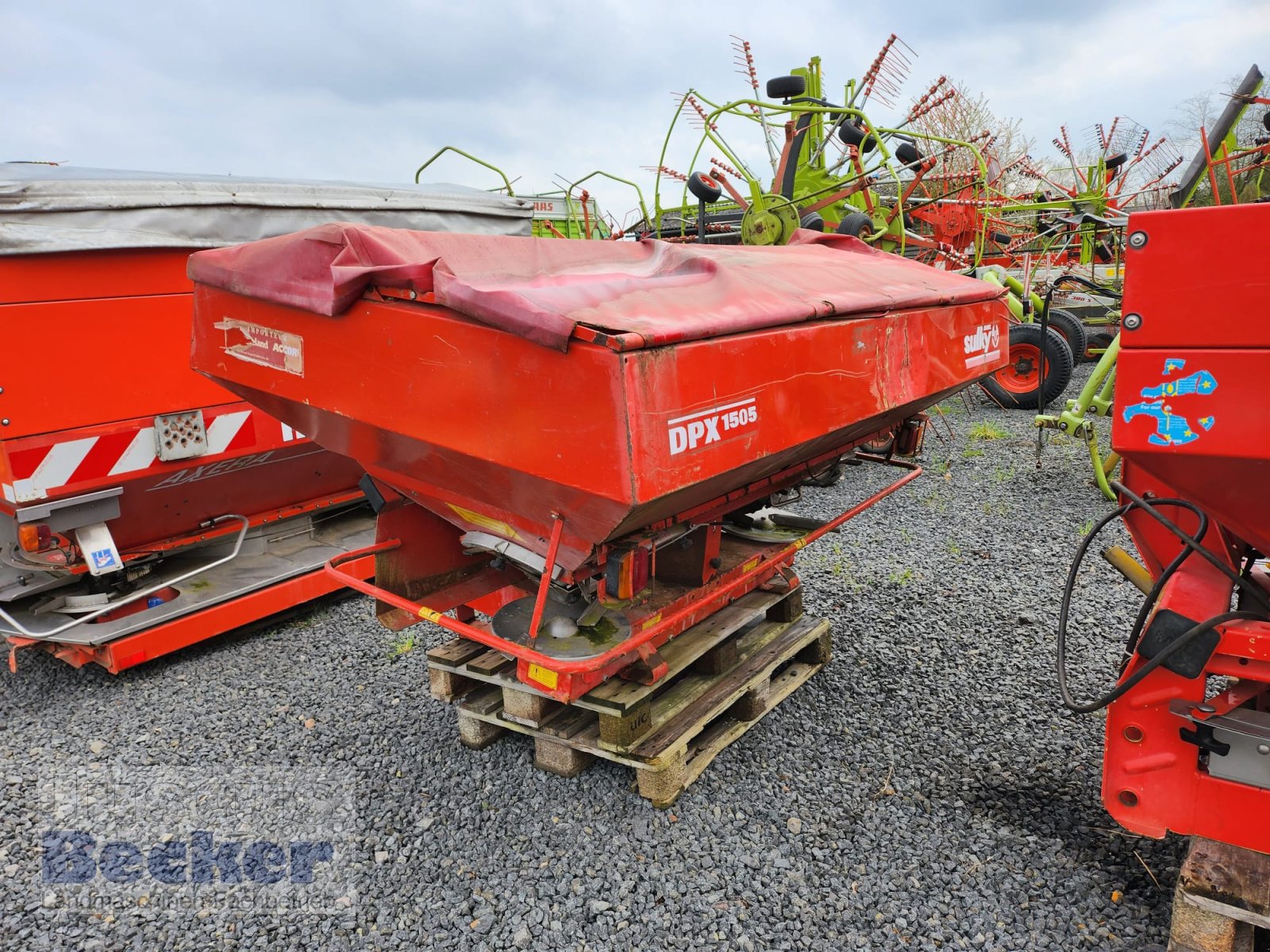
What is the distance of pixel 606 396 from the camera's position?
1919mm

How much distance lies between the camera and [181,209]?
3.83 m

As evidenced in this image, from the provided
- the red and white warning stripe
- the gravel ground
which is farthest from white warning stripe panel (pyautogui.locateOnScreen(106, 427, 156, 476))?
the gravel ground

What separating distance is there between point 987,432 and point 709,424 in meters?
6.65

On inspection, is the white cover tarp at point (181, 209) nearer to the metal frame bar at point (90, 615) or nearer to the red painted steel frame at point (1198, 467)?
the metal frame bar at point (90, 615)

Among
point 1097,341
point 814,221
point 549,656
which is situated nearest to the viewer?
point 549,656

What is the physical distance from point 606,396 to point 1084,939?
1.91m

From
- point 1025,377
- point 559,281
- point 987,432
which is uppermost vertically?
point 559,281

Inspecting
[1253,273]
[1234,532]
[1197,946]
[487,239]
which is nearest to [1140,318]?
[1253,273]

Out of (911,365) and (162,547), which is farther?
(162,547)

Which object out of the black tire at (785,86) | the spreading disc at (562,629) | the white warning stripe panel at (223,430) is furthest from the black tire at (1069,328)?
the white warning stripe panel at (223,430)

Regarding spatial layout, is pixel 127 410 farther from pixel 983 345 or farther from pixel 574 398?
pixel 983 345

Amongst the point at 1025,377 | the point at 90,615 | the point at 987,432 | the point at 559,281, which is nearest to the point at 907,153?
the point at 987,432

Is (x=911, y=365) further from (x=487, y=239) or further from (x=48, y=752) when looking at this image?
(x=48, y=752)

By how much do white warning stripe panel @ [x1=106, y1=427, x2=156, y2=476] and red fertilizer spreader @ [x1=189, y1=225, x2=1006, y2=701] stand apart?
1.07 meters
